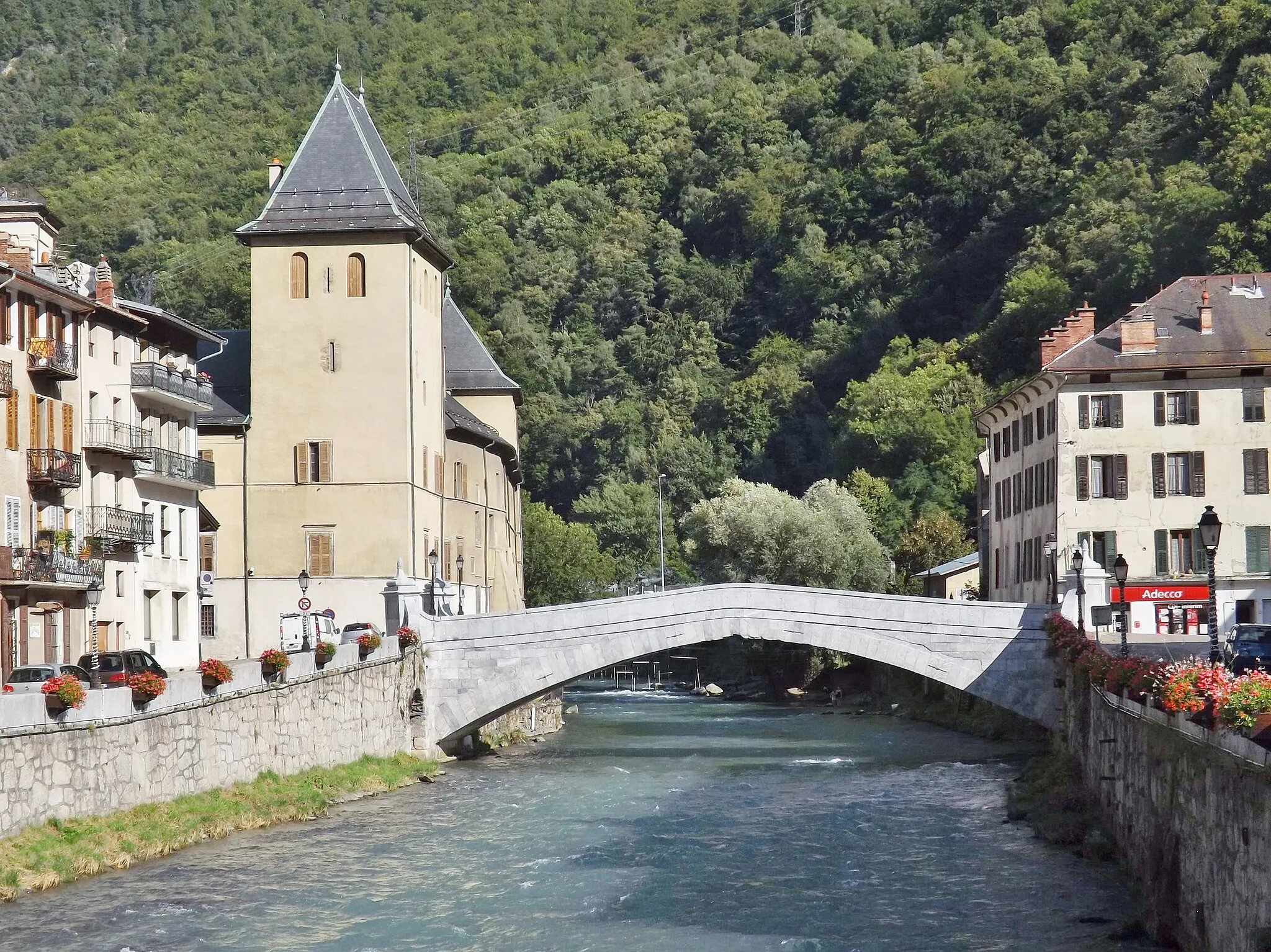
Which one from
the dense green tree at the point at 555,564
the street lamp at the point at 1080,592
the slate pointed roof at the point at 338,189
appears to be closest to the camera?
the street lamp at the point at 1080,592

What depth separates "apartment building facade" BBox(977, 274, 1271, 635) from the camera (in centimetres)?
4756

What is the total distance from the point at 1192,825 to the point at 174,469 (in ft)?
107

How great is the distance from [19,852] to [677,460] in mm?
86475

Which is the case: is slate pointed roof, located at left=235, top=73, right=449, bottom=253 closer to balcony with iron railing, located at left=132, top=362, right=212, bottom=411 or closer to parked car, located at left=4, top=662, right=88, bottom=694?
balcony with iron railing, located at left=132, top=362, right=212, bottom=411

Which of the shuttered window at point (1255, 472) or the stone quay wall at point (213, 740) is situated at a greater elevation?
the shuttered window at point (1255, 472)

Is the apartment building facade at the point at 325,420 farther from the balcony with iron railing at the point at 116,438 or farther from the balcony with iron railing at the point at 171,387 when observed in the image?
the balcony with iron railing at the point at 116,438

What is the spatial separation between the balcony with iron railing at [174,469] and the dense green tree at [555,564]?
30662mm

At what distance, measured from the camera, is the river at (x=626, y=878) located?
21812 millimetres

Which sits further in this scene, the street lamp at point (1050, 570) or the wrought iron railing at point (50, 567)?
the street lamp at point (1050, 570)

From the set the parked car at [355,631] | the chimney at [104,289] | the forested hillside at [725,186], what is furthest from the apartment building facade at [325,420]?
the forested hillside at [725,186]

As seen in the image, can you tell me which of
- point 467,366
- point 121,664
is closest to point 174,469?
point 121,664

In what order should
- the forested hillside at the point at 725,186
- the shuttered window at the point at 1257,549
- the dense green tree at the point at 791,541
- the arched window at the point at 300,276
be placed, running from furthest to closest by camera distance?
the forested hillside at the point at 725,186, the dense green tree at the point at 791,541, the arched window at the point at 300,276, the shuttered window at the point at 1257,549

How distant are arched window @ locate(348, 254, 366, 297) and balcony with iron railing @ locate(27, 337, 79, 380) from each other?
13317mm

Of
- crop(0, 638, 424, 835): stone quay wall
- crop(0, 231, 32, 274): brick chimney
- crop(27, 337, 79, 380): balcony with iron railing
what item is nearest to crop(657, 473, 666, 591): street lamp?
crop(0, 638, 424, 835): stone quay wall
